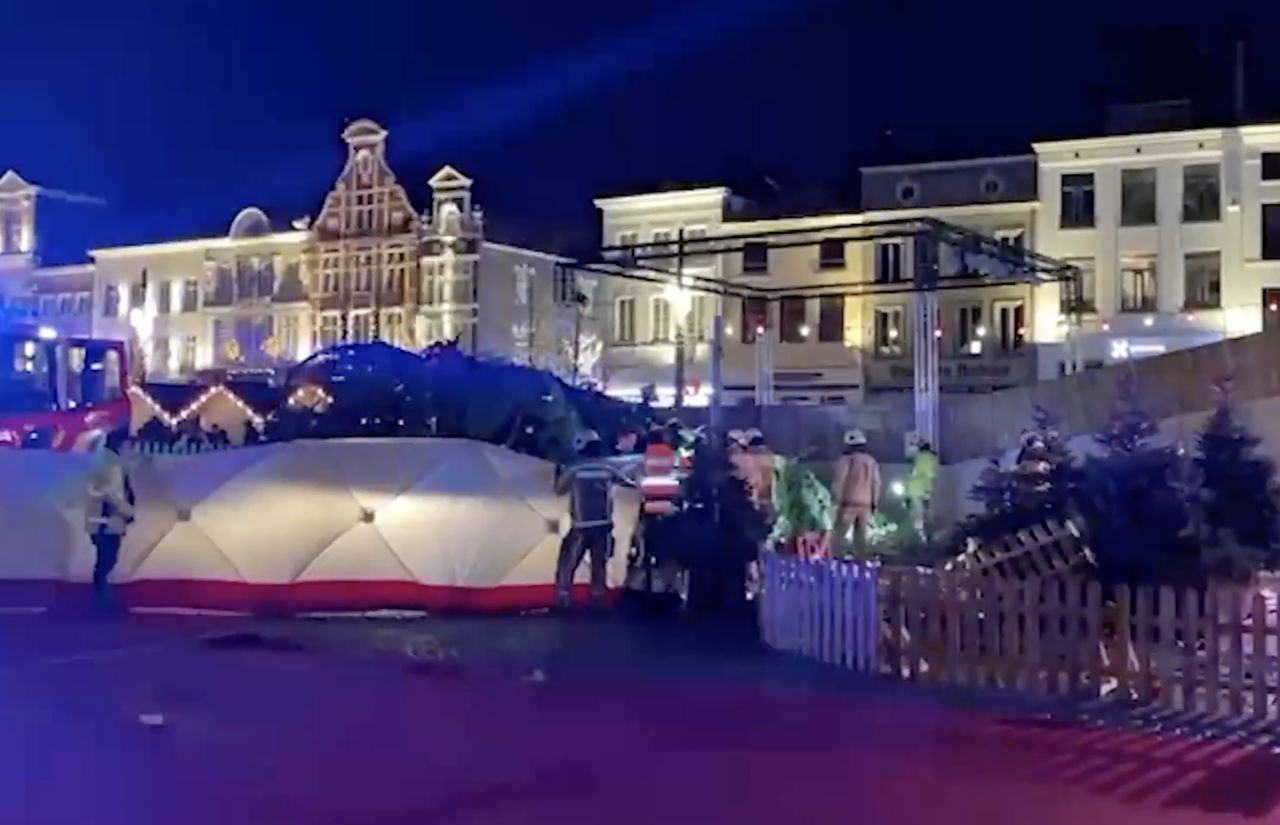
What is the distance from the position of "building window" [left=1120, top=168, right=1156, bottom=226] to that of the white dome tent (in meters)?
31.2

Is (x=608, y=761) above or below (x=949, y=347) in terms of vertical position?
below

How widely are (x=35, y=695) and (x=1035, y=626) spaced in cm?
720

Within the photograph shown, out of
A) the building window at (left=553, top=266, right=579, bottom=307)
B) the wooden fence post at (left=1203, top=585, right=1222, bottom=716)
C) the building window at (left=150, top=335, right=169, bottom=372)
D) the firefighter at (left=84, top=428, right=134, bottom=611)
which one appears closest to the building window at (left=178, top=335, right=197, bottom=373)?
the building window at (left=150, top=335, right=169, bottom=372)

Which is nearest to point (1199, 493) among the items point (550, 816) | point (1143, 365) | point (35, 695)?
point (550, 816)

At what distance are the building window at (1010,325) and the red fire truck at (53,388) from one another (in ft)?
89.3

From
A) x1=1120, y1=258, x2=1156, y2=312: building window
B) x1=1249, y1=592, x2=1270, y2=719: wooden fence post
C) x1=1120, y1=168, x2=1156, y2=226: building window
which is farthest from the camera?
x1=1120, y1=258, x2=1156, y2=312: building window

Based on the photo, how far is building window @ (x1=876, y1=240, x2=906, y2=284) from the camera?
49.7 metres

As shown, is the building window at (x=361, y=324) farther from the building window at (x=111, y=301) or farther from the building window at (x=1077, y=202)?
the building window at (x=1077, y=202)

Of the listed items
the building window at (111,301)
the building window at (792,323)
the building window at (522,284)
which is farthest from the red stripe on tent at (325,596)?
the building window at (111,301)

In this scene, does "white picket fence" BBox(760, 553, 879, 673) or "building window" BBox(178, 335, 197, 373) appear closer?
"white picket fence" BBox(760, 553, 879, 673)

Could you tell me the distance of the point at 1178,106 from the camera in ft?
150

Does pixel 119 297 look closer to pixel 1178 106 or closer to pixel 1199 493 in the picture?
pixel 1178 106

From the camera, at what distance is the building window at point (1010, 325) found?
4847cm

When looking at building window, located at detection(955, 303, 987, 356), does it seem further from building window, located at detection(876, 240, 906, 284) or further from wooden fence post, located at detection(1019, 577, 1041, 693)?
wooden fence post, located at detection(1019, 577, 1041, 693)
